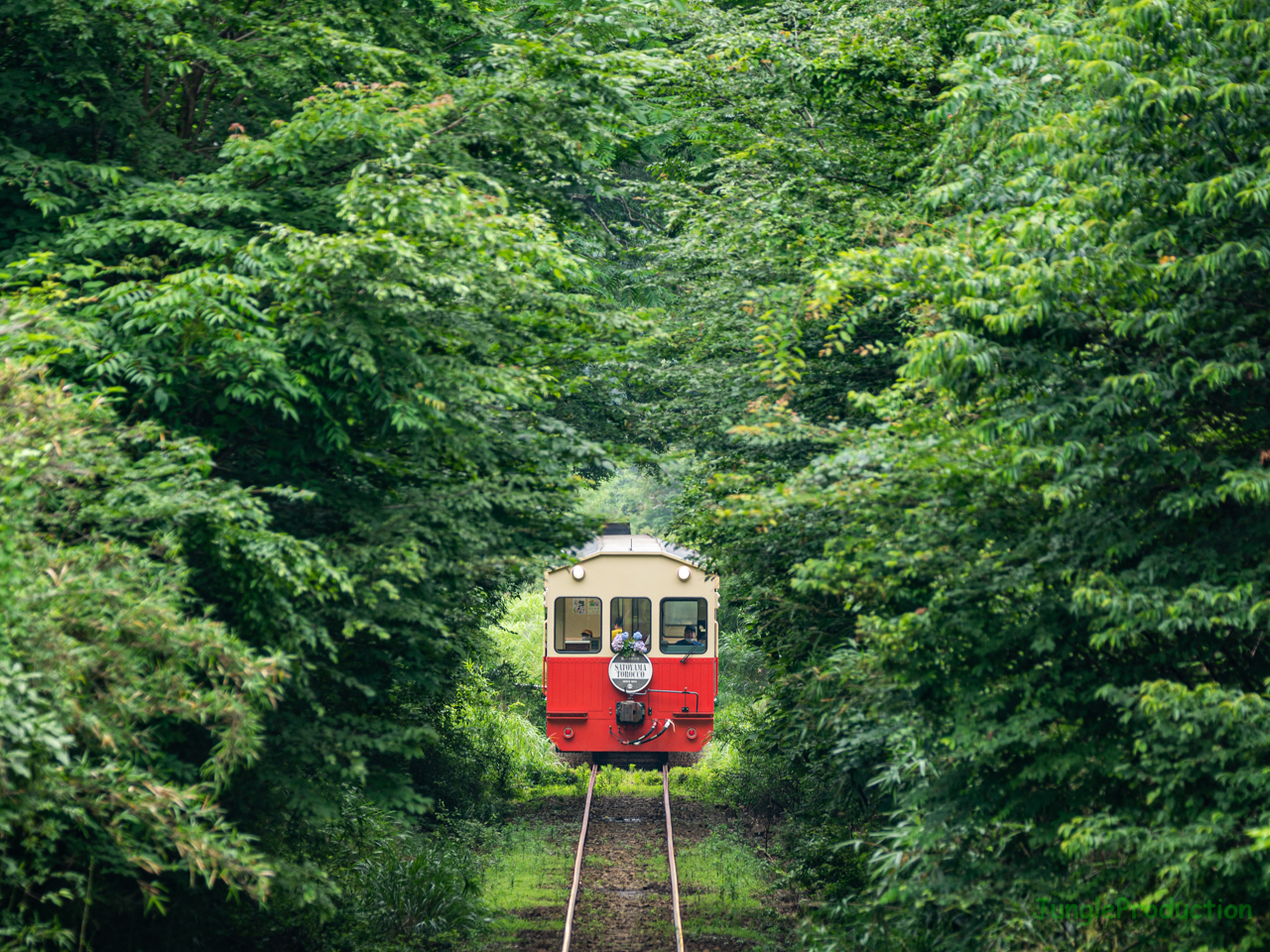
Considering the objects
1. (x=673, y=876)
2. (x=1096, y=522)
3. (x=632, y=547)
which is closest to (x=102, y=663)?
(x=1096, y=522)

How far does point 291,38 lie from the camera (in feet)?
27.4

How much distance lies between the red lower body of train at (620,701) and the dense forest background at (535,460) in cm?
528

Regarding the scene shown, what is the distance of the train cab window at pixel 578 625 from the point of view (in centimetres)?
1595

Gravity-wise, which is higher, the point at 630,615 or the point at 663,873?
the point at 630,615

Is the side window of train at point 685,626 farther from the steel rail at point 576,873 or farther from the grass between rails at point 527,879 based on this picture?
the grass between rails at point 527,879

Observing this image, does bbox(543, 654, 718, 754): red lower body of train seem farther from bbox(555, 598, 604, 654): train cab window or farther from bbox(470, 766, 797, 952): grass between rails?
bbox(470, 766, 797, 952): grass between rails

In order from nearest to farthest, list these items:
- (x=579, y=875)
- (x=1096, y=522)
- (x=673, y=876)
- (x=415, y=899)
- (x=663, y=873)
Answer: (x=1096, y=522), (x=415, y=899), (x=673, y=876), (x=579, y=875), (x=663, y=873)

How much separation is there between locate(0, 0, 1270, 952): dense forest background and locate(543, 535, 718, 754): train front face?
529 centimetres

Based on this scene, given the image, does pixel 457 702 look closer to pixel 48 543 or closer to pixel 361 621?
pixel 361 621

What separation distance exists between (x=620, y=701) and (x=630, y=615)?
1.25 m

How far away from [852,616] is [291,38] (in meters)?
6.44

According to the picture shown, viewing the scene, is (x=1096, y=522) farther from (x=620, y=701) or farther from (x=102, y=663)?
(x=620, y=701)

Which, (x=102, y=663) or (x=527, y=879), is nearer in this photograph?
(x=102, y=663)

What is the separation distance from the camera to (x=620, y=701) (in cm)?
1575
